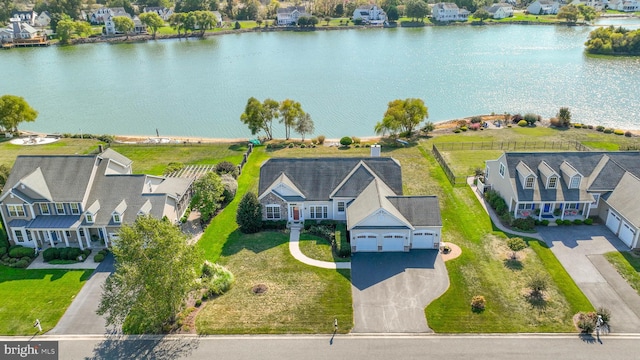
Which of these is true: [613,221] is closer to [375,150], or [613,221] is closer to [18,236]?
[375,150]

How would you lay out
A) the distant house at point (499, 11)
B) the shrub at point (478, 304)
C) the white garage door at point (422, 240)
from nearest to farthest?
the shrub at point (478, 304) → the white garage door at point (422, 240) → the distant house at point (499, 11)

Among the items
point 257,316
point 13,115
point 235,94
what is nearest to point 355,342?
point 257,316

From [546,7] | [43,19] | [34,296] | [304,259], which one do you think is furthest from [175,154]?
[546,7]

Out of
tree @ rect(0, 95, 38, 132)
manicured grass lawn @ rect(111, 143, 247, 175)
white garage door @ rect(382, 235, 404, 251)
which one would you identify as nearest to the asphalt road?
white garage door @ rect(382, 235, 404, 251)

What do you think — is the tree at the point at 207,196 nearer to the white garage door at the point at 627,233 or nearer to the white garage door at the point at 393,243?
the white garage door at the point at 393,243

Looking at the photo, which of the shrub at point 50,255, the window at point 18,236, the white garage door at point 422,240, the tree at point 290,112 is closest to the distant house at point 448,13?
the tree at point 290,112

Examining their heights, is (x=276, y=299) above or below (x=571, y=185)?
below
